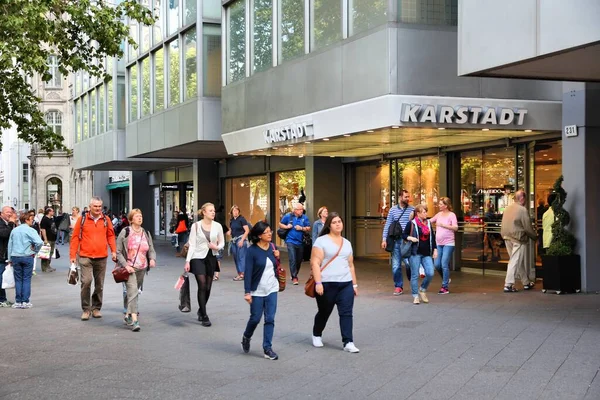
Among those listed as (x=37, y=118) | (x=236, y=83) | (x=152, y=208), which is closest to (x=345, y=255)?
(x=236, y=83)

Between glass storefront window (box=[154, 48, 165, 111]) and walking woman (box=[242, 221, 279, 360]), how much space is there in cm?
2012

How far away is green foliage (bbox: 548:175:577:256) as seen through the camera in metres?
15.0

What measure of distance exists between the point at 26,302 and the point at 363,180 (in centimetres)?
1208

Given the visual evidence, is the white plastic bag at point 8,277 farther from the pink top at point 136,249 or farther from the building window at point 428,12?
the building window at point 428,12

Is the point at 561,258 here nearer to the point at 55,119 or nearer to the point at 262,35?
the point at 262,35

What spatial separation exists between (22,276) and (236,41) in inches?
427

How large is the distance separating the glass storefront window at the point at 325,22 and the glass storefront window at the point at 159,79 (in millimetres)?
11326

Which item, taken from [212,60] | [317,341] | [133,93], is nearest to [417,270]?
[317,341]

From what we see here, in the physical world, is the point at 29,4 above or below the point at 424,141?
above

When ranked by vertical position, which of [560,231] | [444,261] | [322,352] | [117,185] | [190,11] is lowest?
[322,352]

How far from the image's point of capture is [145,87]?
103 ft

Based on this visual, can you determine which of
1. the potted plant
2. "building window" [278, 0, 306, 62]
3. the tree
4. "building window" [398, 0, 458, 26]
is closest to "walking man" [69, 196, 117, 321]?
the tree

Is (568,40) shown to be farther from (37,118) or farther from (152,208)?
(152,208)

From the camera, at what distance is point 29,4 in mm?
16297
